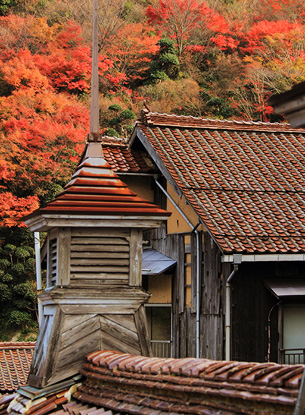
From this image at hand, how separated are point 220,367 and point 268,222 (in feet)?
33.7

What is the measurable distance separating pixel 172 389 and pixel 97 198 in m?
3.76

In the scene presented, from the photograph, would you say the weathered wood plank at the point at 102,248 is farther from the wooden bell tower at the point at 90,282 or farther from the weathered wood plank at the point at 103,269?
the weathered wood plank at the point at 103,269

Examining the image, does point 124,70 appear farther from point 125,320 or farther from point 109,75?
point 125,320

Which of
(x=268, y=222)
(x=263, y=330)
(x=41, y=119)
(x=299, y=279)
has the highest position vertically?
(x=41, y=119)

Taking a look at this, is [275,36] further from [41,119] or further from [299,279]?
[299,279]

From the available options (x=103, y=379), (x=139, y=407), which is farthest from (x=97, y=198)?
(x=139, y=407)

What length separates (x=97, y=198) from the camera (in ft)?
30.2

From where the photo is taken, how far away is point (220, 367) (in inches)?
230

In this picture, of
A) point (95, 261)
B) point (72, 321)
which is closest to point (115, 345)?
point (72, 321)

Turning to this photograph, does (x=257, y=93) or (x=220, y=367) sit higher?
(x=257, y=93)

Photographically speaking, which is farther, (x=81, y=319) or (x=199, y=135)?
(x=199, y=135)

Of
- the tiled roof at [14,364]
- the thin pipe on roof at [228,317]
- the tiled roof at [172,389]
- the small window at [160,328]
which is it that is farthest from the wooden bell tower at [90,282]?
the small window at [160,328]

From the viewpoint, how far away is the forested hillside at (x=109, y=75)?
3138 centimetres

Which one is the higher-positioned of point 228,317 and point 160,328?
point 228,317
